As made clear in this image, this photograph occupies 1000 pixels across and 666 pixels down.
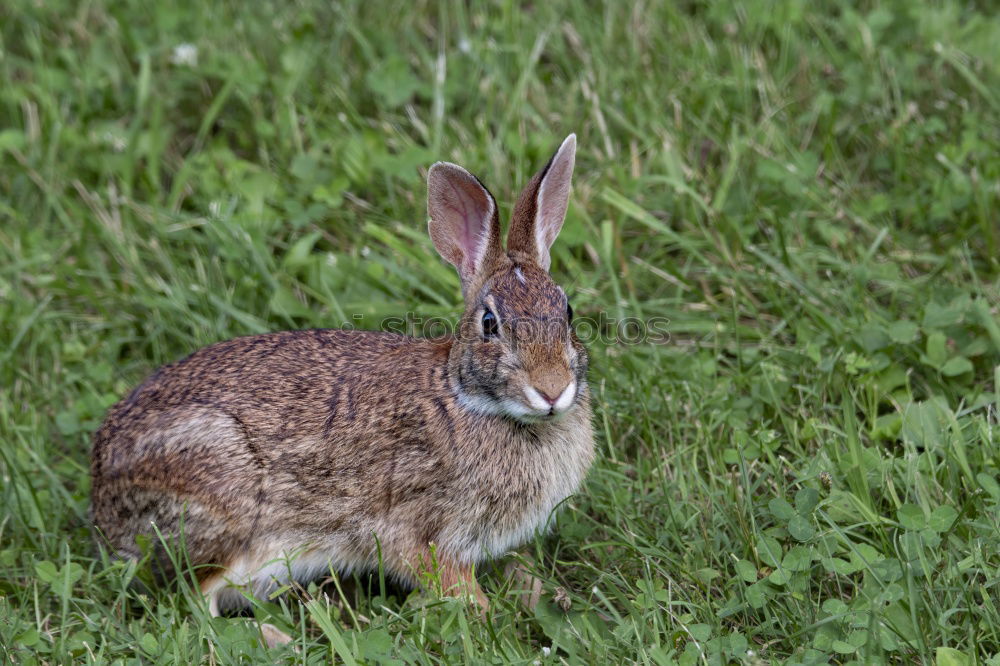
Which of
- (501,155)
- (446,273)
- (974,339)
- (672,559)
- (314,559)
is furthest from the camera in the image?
(501,155)

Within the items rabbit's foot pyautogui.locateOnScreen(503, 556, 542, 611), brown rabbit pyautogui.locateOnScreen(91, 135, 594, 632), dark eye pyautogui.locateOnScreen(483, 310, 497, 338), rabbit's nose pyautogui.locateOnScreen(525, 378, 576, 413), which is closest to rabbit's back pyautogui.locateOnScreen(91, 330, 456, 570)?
brown rabbit pyautogui.locateOnScreen(91, 135, 594, 632)

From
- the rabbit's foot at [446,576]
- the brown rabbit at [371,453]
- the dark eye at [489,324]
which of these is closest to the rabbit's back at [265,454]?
the brown rabbit at [371,453]

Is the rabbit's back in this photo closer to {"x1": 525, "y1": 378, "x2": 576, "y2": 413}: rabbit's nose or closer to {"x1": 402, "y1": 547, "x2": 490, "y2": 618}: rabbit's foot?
{"x1": 402, "y1": 547, "x2": 490, "y2": 618}: rabbit's foot

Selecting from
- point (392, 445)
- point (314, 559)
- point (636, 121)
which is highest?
point (636, 121)

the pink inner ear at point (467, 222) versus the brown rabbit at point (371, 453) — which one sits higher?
the pink inner ear at point (467, 222)

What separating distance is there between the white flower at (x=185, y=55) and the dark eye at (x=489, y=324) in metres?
3.34

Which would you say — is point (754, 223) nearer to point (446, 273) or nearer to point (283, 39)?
point (446, 273)

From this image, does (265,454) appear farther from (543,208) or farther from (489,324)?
(543,208)

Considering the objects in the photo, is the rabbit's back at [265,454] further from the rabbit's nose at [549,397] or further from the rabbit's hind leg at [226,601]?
the rabbit's nose at [549,397]

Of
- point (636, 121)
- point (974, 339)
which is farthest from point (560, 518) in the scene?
point (636, 121)

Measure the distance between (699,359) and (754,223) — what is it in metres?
0.89

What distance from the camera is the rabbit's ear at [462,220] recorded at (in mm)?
4484

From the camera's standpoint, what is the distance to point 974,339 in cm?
505

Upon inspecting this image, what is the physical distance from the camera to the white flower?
6.89m
